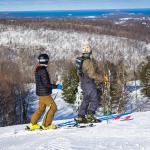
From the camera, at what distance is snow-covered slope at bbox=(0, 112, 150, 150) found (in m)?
8.34

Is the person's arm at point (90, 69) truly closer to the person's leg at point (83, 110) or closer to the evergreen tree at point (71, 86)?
→ the person's leg at point (83, 110)

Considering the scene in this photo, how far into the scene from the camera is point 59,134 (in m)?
9.84

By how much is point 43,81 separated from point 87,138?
1.92m

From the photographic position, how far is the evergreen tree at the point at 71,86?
46.2 meters

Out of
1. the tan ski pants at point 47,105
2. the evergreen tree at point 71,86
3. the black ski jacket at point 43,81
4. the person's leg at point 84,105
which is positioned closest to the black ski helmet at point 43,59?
the black ski jacket at point 43,81

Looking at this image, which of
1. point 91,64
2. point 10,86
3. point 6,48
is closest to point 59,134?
point 91,64

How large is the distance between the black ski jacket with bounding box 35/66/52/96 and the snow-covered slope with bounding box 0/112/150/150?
929mm

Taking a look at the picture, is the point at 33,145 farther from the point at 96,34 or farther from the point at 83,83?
the point at 96,34

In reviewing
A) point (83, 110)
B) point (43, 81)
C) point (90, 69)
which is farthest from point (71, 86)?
point (43, 81)

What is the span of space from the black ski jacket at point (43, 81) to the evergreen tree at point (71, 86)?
3473 centimetres

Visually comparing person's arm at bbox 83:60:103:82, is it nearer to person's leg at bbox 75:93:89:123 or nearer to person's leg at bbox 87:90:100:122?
person's leg at bbox 87:90:100:122

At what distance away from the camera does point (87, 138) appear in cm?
920

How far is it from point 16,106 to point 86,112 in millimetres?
39113

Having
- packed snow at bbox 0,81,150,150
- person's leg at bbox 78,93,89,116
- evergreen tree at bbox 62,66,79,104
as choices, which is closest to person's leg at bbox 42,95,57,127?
packed snow at bbox 0,81,150,150
